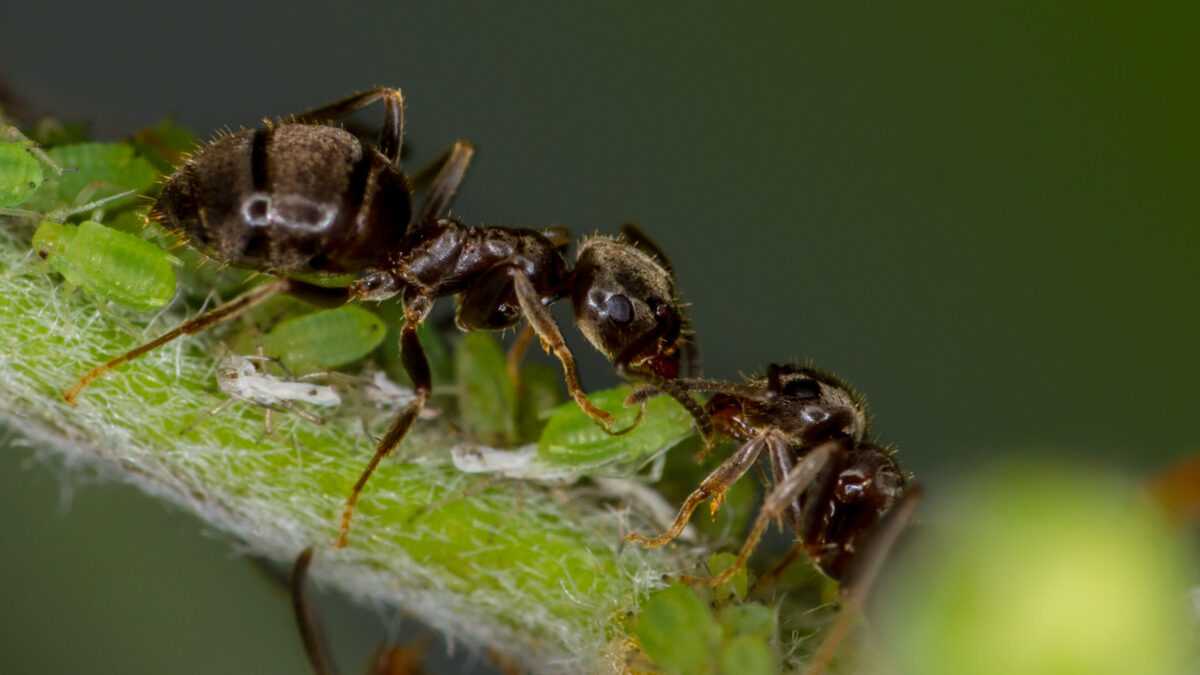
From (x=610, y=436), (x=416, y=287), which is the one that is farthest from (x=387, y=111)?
(x=610, y=436)

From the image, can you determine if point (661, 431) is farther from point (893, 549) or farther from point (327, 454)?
point (327, 454)

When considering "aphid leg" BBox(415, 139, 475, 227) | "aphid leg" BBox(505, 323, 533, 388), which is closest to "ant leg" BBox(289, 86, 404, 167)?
"aphid leg" BBox(415, 139, 475, 227)

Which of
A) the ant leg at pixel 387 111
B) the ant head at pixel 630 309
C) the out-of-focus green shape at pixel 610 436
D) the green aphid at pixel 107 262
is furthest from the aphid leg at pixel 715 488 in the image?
the ant leg at pixel 387 111

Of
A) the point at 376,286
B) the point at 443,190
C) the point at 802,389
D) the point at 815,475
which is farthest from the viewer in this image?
the point at 443,190

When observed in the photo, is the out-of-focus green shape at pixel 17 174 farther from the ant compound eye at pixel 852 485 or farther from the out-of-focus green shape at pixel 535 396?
the ant compound eye at pixel 852 485

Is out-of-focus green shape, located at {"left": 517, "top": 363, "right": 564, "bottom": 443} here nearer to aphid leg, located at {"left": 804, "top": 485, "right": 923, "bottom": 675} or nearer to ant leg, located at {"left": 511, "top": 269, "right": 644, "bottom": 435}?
ant leg, located at {"left": 511, "top": 269, "right": 644, "bottom": 435}

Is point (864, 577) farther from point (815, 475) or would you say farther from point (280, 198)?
point (280, 198)

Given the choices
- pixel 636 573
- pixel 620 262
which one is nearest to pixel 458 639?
pixel 636 573
